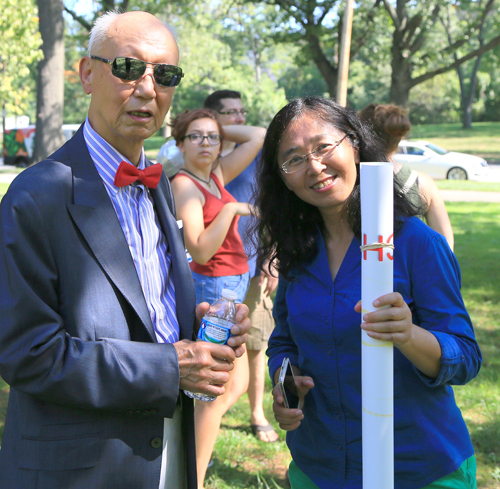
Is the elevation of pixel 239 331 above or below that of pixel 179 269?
below

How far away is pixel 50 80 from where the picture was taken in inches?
619

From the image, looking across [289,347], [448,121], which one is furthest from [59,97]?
[448,121]

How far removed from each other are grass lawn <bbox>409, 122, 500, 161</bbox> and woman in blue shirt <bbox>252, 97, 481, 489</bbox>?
3074cm

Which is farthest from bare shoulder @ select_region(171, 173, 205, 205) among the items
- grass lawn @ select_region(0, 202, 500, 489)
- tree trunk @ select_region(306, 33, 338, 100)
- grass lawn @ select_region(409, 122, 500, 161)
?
grass lawn @ select_region(409, 122, 500, 161)

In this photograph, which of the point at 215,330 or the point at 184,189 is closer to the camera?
the point at 215,330

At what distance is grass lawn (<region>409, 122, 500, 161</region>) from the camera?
34691mm

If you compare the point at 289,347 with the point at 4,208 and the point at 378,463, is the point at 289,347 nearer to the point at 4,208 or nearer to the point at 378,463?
the point at 378,463

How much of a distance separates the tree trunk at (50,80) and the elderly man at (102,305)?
47.0 ft

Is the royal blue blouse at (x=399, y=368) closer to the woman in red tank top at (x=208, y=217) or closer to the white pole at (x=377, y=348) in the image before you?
the white pole at (x=377, y=348)

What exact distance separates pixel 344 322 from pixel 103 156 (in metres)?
1.03

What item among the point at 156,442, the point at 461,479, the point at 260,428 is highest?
the point at 156,442

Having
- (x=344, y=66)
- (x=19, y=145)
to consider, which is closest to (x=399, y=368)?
(x=344, y=66)

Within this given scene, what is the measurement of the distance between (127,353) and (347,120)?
1.25 meters

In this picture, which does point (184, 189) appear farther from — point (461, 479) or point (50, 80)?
point (50, 80)
